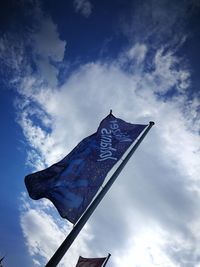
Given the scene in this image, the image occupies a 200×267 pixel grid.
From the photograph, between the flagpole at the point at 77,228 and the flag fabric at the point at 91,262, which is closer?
the flagpole at the point at 77,228

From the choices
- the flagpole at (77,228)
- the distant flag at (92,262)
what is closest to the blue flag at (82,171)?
the flagpole at (77,228)

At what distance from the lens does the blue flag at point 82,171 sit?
6.39 metres

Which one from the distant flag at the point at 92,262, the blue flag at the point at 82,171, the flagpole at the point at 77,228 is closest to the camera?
the flagpole at the point at 77,228

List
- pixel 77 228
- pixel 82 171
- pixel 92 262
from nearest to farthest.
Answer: pixel 77 228 → pixel 82 171 → pixel 92 262

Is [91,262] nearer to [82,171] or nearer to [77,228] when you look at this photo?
[82,171]

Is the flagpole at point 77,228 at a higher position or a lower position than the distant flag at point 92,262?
lower

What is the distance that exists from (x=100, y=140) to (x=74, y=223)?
3.19m

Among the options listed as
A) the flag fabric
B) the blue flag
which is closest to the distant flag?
the flag fabric

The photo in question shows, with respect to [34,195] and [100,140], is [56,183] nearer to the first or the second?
[34,195]

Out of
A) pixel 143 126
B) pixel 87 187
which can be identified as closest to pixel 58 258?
pixel 87 187

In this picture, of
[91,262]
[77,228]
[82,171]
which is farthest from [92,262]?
[77,228]

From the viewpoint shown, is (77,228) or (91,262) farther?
(91,262)

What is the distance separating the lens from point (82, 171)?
715 cm

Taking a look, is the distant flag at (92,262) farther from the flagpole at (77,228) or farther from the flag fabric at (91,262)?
the flagpole at (77,228)
